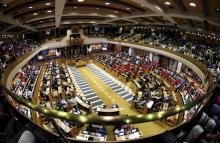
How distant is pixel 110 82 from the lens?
2233cm

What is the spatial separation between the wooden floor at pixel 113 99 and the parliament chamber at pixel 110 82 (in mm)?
61

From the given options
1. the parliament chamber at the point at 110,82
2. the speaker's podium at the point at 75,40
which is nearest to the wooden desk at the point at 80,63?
the parliament chamber at the point at 110,82

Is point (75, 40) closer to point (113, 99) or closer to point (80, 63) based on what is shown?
point (80, 63)

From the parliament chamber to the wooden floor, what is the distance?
0.06m

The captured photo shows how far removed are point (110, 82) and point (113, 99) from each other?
16.7 ft

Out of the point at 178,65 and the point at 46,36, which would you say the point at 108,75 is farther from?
the point at 46,36

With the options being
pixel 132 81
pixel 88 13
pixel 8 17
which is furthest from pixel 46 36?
pixel 132 81

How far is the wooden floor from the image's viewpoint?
1171 centimetres

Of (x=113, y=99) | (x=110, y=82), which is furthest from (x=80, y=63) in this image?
(x=113, y=99)

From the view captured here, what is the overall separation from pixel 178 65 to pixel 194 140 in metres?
23.8

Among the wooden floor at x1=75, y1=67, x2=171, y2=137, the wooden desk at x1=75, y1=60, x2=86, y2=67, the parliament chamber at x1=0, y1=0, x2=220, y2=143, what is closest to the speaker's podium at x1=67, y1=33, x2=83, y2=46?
the parliament chamber at x1=0, y1=0, x2=220, y2=143

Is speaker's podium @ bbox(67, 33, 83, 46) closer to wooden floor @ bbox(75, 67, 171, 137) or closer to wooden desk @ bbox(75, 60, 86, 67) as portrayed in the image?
wooden desk @ bbox(75, 60, 86, 67)

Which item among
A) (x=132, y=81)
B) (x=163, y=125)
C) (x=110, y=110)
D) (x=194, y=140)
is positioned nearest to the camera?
(x=194, y=140)

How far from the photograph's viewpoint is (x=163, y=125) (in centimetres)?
1172
